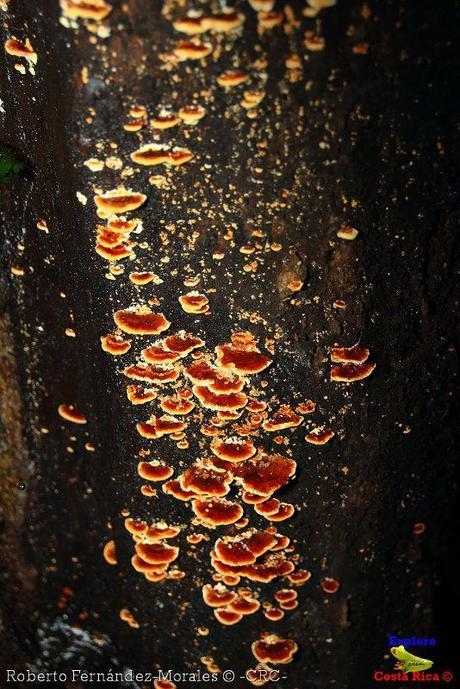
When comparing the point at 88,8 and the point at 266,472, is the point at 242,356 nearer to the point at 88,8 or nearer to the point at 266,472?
the point at 266,472

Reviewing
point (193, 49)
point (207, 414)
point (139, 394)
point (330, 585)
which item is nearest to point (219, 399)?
point (207, 414)

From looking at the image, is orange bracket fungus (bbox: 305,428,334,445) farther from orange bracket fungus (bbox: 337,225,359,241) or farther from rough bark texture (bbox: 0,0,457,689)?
orange bracket fungus (bbox: 337,225,359,241)

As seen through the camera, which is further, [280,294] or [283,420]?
[283,420]

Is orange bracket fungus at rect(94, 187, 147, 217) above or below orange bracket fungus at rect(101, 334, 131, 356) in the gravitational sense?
above

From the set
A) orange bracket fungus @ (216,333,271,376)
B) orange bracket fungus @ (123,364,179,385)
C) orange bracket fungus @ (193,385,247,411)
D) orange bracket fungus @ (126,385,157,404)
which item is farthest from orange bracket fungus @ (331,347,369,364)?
orange bracket fungus @ (126,385,157,404)

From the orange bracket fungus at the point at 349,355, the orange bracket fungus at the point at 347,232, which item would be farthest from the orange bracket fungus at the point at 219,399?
the orange bracket fungus at the point at 347,232

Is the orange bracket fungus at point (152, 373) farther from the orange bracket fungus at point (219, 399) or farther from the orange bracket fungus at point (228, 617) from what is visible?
the orange bracket fungus at point (228, 617)
